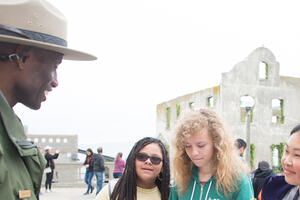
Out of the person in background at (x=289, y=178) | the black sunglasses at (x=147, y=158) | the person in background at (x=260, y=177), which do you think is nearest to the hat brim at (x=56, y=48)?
the person in background at (x=289, y=178)

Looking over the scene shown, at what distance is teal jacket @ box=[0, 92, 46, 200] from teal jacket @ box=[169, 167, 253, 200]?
167 cm

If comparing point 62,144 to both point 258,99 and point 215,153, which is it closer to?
point 258,99

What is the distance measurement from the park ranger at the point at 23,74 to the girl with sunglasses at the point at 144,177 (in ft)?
5.76

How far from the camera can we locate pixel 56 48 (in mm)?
1774

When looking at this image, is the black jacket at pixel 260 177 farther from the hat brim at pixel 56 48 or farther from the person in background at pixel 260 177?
the hat brim at pixel 56 48

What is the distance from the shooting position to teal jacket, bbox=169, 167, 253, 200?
2963 millimetres

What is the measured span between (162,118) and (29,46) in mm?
33752

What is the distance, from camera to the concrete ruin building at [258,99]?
2763 cm

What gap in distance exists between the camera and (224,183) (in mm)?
2973

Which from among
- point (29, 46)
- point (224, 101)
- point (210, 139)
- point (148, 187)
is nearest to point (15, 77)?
point (29, 46)

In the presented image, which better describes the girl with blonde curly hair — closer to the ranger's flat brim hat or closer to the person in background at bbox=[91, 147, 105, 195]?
the ranger's flat brim hat

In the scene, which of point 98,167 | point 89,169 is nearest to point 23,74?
point 98,167

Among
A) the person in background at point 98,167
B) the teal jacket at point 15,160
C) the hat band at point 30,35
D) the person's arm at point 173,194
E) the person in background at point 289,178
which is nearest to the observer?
the teal jacket at point 15,160

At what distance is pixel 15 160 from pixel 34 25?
619 mm
